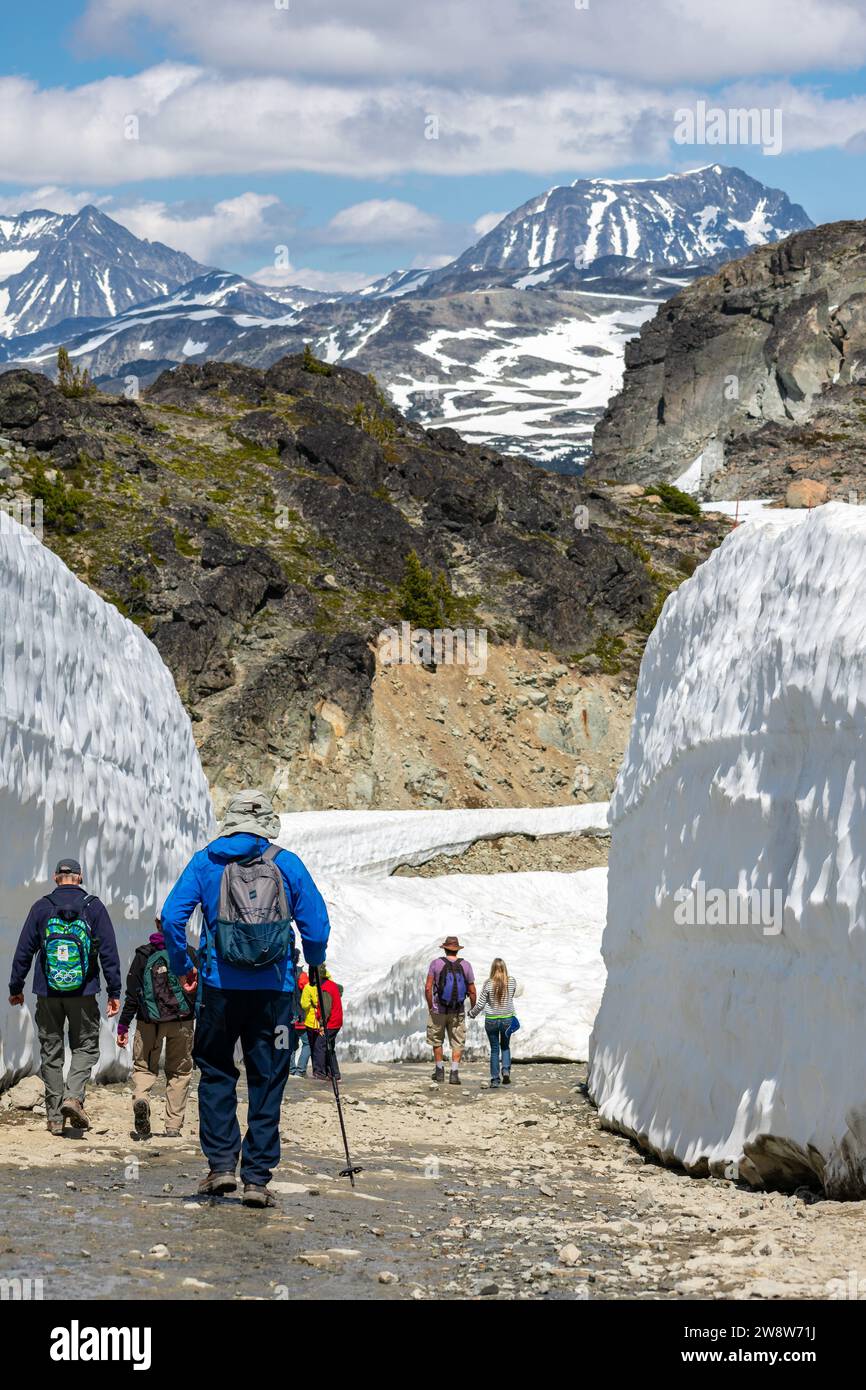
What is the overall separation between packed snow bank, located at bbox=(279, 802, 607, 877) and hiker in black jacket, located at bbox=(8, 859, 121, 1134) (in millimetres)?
26636

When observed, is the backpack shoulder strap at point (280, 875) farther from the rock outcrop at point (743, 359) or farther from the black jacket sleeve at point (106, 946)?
the rock outcrop at point (743, 359)

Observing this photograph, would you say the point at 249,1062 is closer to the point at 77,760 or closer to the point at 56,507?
the point at 77,760

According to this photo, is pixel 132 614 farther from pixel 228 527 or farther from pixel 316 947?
pixel 316 947

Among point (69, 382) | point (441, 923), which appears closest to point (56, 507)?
point (69, 382)

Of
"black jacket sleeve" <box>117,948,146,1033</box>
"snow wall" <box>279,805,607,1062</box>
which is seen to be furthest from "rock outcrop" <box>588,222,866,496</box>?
"black jacket sleeve" <box>117,948,146,1033</box>

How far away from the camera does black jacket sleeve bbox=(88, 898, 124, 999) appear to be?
32.8 feet

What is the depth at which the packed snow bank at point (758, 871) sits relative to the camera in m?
7.95

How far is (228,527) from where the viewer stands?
56156 mm

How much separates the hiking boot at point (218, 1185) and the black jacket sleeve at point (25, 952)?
2465 millimetres

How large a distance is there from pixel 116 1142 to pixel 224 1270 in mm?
3867

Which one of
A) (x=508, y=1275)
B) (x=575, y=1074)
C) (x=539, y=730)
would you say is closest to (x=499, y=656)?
(x=539, y=730)

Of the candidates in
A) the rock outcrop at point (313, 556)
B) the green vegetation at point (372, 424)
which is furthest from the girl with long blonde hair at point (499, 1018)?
the green vegetation at point (372, 424)

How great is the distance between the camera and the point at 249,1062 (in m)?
7.77

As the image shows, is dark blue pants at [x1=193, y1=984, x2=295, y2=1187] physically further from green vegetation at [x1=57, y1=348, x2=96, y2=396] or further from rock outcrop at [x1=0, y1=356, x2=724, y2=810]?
green vegetation at [x1=57, y1=348, x2=96, y2=396]
